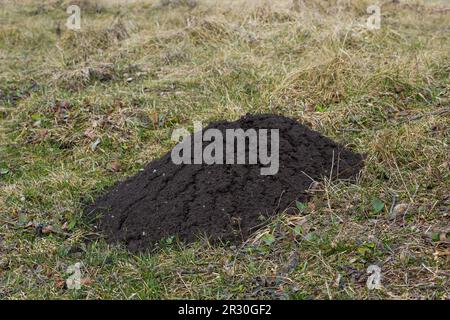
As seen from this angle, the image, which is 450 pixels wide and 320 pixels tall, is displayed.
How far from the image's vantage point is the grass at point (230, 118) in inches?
132

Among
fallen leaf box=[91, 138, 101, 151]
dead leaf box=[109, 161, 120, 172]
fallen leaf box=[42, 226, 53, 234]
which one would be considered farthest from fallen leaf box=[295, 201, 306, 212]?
fallen leaf box=[91, 138, 101, 151]

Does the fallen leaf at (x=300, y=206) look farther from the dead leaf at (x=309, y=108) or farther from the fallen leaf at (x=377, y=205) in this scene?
the dead leaf at (x=309, y=108)

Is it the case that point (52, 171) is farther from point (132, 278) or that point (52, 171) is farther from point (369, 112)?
point (369, 112)

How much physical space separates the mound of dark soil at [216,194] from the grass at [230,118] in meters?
0.12

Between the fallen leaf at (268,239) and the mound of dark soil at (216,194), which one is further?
the mound of dark soil at (216,194)

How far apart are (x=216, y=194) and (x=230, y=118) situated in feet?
5.54

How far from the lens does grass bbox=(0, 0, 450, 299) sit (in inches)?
132

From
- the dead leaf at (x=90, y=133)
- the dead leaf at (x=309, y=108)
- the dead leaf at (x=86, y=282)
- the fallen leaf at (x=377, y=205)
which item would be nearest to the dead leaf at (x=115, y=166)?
the dead leaf at (x=90, y=133)

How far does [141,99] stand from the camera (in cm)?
614

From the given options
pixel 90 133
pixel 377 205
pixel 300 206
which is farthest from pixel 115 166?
pixel 377 205

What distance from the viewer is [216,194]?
12.7 ft

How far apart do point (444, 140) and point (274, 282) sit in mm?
2061

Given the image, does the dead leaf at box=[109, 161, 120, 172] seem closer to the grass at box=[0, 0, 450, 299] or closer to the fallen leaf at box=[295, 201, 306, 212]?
the grass at box=[0, 0, 450, 299]

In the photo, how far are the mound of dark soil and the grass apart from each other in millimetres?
123
